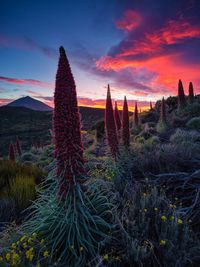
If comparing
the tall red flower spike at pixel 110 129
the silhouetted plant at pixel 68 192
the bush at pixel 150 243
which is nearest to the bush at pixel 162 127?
the tall red flower spike at pixel 110 129

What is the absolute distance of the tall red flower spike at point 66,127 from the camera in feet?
10.0

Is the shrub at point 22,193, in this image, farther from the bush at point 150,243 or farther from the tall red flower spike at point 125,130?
the tall red flower spike at point 125,130

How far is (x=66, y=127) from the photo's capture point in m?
3.06

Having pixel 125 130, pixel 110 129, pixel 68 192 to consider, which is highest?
pixel 110 129

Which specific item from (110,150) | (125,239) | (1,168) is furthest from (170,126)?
(125,239)

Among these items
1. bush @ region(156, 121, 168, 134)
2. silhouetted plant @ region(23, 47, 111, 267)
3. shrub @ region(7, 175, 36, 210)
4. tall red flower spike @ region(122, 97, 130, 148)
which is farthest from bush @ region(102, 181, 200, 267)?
bush @ region(156, 121, 168, 134)

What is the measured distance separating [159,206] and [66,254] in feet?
4.91

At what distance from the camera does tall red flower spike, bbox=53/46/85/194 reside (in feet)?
10.0

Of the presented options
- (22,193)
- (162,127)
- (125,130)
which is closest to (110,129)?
(125,130)

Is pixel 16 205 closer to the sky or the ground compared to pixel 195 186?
closer to the ground

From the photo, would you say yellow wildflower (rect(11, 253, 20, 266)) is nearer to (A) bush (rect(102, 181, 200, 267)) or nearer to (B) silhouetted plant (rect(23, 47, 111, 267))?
(B) silhouetted plant (rect(23, 47, 111, 267))

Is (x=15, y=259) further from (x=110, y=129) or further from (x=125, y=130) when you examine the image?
(x=125, y=130)

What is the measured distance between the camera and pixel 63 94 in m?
3.05

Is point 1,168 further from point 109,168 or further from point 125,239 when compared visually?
point 125,239
